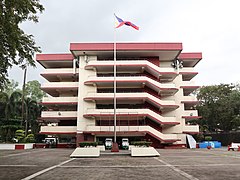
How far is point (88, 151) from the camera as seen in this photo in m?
18.3

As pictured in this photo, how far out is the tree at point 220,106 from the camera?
43.6 metres

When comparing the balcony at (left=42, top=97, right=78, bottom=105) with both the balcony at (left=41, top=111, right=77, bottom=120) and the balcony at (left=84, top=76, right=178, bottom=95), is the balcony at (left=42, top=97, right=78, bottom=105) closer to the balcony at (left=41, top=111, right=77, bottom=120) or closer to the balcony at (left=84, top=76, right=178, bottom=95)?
the balcony at (left=41, top=111, right=77, bottom=120)

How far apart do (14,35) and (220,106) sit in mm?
43273

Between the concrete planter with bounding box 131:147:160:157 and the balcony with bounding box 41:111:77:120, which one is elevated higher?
the balcony with bounding box 41:111:77:120

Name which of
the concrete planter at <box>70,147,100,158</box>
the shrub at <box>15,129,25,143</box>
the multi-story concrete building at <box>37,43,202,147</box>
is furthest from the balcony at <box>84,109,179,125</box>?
the concrete planter at <box>70,147,100,158</box>

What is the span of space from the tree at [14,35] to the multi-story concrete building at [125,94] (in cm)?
2048

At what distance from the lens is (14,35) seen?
8797mm

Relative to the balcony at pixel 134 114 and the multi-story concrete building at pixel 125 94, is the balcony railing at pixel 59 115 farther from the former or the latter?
the balcony at pixel 134 114

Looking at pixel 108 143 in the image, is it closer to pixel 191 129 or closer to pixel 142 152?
pixel 142 152

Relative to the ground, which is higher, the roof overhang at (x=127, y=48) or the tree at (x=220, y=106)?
the roof overhang at (x=127, y=48)

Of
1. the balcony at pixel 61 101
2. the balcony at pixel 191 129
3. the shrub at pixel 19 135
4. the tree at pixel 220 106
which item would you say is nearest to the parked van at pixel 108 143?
the balcony at pixel 61 101

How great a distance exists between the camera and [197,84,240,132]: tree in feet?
143

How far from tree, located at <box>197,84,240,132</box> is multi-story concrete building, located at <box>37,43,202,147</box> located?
13.2 metres

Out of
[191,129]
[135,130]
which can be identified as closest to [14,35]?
[135,130]
